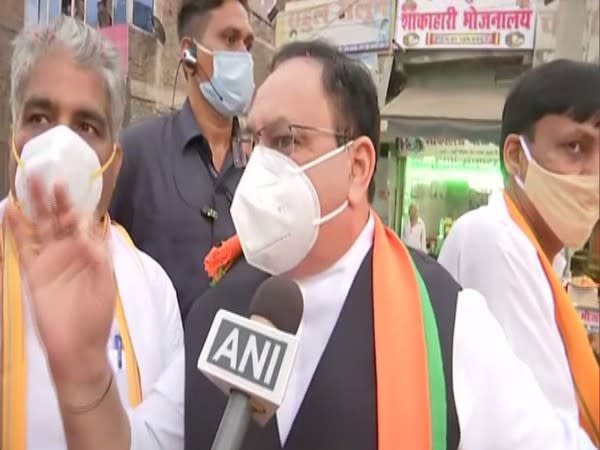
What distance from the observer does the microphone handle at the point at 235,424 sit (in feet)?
2.71

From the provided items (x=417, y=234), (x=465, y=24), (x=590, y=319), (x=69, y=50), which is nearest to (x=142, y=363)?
(x=69, y=50)

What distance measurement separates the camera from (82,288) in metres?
0.93

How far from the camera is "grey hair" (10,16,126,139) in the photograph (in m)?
1.46

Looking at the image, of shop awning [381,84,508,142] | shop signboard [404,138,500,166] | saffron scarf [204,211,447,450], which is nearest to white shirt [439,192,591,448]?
saffron scarf [204,211,447,450]

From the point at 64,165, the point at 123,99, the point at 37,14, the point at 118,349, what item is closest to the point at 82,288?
the point at 64,165

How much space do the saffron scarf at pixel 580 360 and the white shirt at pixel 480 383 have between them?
0.07 meters

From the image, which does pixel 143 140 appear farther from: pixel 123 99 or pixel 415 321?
pixel 415 321

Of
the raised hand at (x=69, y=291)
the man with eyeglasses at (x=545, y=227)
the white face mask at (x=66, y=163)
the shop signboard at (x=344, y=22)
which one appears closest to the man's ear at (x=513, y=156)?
the man with eyeglasses at (x=545, y=227)

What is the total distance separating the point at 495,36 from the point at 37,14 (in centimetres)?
486

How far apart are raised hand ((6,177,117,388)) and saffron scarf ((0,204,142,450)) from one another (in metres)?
0.27

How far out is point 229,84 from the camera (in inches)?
103

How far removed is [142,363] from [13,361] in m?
0.26

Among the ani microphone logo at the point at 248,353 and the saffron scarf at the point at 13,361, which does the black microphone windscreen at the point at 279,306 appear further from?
the saffron scarf at the point at 13,361

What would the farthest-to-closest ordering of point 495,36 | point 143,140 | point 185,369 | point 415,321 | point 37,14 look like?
point 495,36, point 37,14, point 143,140, point 185,369, point 415,321
